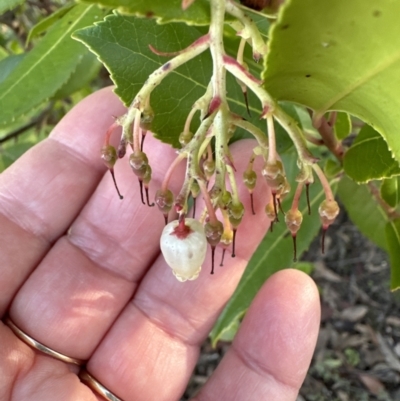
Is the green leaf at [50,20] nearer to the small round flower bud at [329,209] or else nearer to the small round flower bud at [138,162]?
the small round flower bud at [138,162]

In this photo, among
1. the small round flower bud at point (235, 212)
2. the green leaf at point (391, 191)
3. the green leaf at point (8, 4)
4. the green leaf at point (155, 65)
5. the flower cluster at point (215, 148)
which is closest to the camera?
the flower cluster at point (215, 148)

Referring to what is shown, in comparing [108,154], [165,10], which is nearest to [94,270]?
[108,154]

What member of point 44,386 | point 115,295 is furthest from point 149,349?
point 44,386

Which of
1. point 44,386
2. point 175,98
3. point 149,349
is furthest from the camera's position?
point 149,349

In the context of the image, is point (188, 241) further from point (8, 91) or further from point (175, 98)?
point (8, 91)

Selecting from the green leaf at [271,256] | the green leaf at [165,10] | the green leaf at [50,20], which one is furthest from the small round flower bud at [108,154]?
the green leaf at [271,256]

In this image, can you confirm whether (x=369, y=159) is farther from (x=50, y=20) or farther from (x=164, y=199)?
(x=50, y=20)
